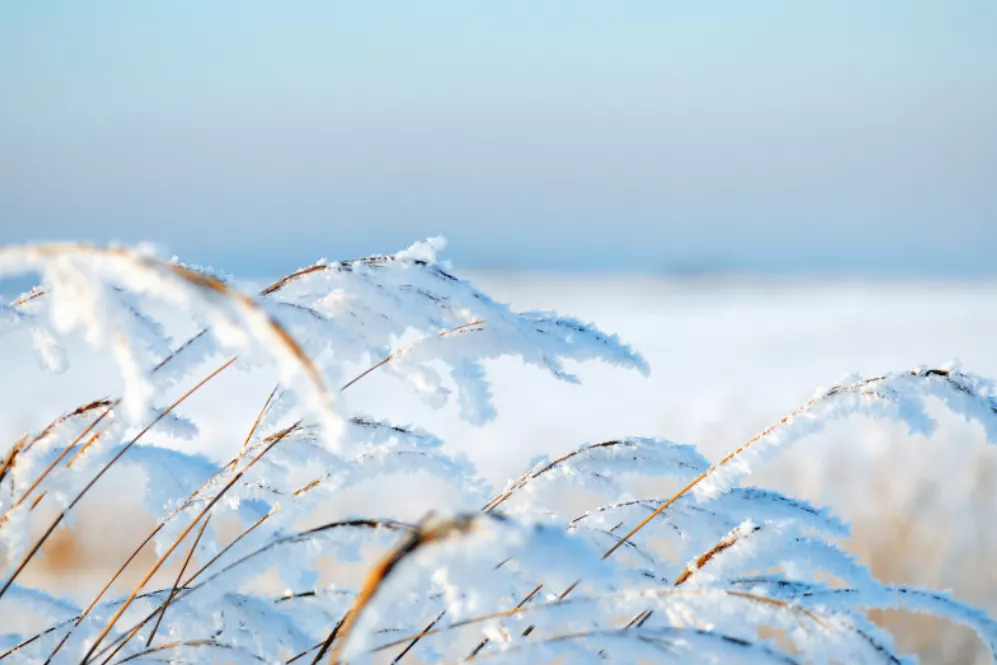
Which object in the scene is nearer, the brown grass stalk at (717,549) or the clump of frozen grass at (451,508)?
the clump of frozen grass at (451,508)

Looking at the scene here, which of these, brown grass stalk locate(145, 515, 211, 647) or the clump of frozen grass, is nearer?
the clump of frozen grass

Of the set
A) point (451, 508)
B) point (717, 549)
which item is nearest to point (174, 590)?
point (451, 508)

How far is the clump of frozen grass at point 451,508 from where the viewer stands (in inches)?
34.0

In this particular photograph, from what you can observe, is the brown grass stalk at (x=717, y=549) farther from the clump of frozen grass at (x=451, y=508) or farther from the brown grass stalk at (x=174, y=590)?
the brown grass stalk at (x=174, y=590)

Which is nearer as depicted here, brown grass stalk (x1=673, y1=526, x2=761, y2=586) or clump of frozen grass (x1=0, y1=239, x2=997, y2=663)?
clump of frozen grass (x1=0, y1=239, x2=997, y2=663)

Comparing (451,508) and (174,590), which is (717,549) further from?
(174,590)

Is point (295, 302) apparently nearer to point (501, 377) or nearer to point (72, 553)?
point (72, 553)

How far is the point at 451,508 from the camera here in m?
1.09

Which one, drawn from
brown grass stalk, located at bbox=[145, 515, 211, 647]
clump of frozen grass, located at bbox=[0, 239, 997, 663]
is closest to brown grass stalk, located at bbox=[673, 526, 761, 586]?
clump of frozen grass, located at bbox=[0, 239, 997, 663]

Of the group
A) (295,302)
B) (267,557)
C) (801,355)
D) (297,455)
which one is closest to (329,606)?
(297,455)

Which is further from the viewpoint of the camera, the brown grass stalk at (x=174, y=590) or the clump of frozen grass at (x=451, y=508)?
the brown grass stalk at (x=174, y=590)

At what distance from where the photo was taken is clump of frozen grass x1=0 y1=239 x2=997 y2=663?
2.84ft

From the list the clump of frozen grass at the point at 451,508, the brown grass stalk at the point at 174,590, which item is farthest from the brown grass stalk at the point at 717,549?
the brown grass stalk at the point at 174,590

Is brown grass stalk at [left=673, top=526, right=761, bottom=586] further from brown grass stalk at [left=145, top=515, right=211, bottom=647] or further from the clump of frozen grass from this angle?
brown grass stalk at [left=145, top=515, right=211, bottom=647]
